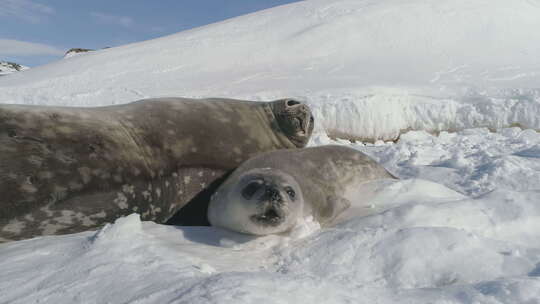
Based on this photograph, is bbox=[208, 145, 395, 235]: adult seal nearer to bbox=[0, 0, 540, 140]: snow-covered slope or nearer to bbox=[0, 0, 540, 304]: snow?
bbox=[0, 0, 540, 304]: snow

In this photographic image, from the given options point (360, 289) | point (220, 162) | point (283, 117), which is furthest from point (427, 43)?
point (360, 289)

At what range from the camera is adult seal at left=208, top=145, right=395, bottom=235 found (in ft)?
6.47

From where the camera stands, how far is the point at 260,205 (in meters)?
1.97

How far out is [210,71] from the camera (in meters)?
7.88

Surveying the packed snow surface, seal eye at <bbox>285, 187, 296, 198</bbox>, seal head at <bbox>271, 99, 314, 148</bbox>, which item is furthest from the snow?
seal head at <bbox>271, 99, 314, 148</bbox>

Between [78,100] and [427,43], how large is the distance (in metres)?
6.14

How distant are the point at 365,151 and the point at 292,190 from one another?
2.69 metres

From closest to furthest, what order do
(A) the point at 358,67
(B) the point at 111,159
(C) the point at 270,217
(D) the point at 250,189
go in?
(C) the point at 270,217 < (D) the point at 250,189 < (B) the point at 111,159 < (A) the point at 358,67

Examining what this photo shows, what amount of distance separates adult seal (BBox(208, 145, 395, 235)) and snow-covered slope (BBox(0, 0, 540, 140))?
2.76m

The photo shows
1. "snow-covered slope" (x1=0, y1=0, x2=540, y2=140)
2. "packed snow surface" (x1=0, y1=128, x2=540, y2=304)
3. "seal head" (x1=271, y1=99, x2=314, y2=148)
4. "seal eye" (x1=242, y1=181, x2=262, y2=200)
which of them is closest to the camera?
"packed snow surface" (x1=0, y1=128, x2=540, y2=304)

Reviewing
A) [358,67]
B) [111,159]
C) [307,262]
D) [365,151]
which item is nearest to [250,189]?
[307,262]

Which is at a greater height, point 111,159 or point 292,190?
point 111,159

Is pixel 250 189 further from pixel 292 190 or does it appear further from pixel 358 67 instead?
pixel 358 67

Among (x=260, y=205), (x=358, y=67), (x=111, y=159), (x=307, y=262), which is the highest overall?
(x=358, y=67)
